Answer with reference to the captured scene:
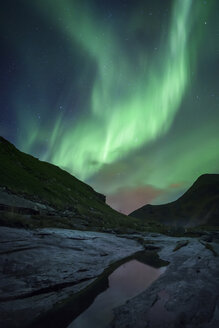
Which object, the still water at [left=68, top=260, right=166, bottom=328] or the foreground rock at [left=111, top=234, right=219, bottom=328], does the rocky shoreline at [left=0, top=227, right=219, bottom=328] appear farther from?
the still water at [left=68, top=260, right=166, bottom=328]

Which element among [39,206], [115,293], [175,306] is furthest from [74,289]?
[39,206]

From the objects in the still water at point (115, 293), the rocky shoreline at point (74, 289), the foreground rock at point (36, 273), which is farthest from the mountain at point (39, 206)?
the still water at point (115, 293)

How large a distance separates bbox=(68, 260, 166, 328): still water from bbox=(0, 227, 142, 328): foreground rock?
3.89 feet

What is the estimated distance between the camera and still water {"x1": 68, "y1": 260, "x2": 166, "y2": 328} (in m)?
5.43

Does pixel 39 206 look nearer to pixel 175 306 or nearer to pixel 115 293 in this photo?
pixel 115 293

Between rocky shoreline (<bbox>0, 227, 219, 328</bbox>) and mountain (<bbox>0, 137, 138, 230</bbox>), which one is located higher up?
mountain (<bbox>0, 137, 138, 230</bbox>)

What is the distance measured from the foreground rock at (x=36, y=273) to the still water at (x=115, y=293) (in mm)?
1185

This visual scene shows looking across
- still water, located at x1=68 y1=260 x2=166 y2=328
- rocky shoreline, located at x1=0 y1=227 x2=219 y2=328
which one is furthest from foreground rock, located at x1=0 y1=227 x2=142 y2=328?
still water, located at x1=68 y1=260 x2=166 y2=328

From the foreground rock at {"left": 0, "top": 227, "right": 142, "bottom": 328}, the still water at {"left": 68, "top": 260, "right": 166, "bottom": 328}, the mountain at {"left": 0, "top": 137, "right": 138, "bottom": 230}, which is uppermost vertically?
the mountain at {"left": 0, "top": 137, "right": 138, "bottom": 230}

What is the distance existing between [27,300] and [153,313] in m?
4.27

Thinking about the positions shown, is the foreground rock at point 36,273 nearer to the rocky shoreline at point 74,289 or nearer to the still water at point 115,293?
the rocky shoreline at point 74,289

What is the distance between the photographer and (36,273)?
817 cm

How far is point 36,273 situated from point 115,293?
143 inches

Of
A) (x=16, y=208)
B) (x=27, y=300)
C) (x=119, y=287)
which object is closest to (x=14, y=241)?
(x=27, y=300)
